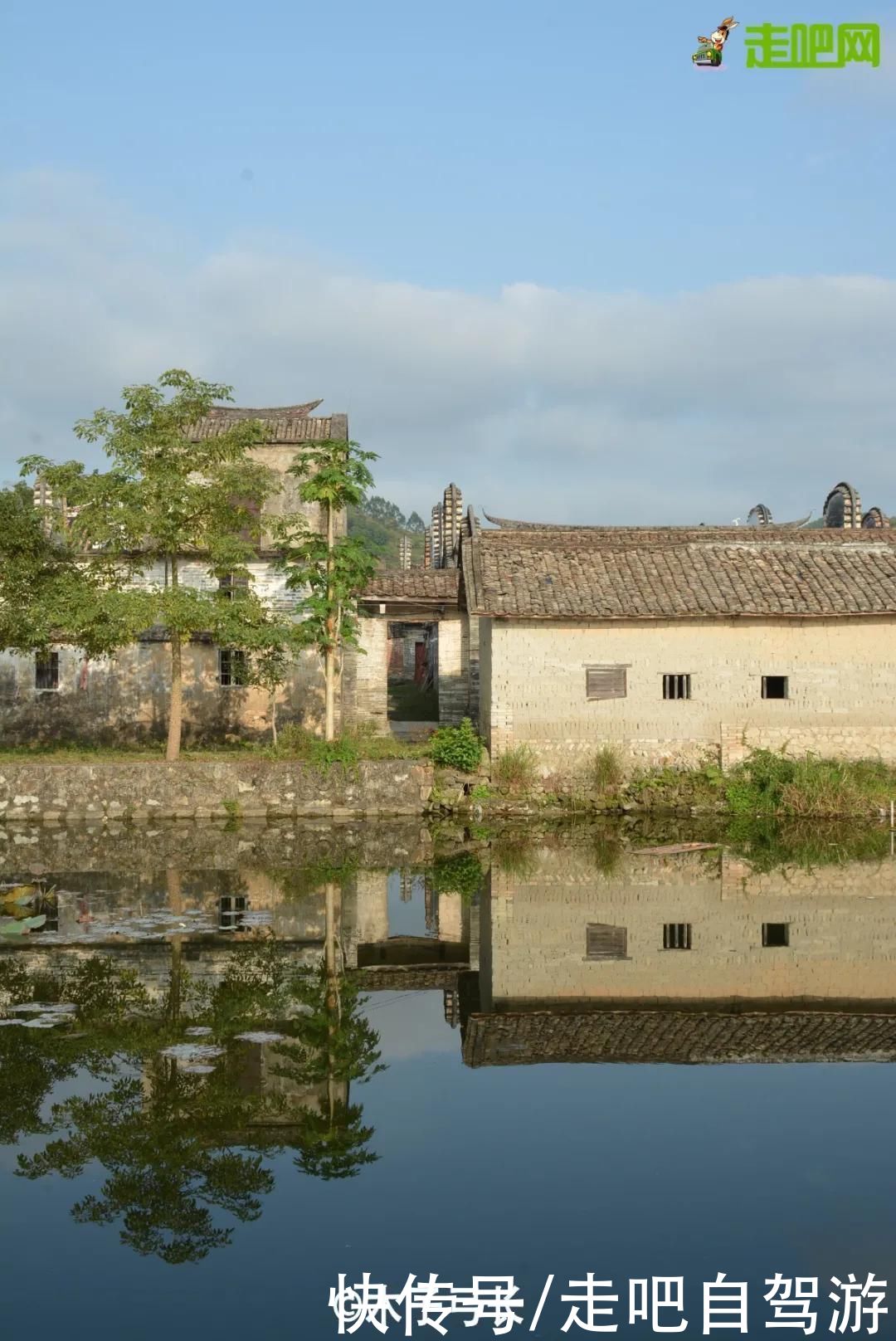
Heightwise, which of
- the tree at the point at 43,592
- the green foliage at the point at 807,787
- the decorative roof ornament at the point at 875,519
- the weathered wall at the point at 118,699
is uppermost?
the decorative roof ornament at the point at 875,519

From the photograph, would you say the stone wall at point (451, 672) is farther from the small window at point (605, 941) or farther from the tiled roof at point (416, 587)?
the small window at point (605, 941)

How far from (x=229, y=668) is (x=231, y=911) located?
13362 millimetres

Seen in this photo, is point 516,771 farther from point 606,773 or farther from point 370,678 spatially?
point 370,678

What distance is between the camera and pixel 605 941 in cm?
1186

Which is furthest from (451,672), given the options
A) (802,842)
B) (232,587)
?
(802,842)

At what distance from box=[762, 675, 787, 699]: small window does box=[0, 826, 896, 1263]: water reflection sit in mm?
4510

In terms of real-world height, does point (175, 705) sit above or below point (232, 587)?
below

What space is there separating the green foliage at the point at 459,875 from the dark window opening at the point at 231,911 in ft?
7.83

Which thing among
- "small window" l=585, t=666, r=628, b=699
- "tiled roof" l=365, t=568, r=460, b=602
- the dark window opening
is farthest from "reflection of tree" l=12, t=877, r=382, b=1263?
"tiled roof" l=365, t=568, r=460, b=602

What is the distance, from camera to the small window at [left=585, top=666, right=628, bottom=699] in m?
21.0

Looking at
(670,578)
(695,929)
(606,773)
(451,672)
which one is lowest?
(695,929)

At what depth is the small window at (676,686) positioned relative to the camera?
20969 mm

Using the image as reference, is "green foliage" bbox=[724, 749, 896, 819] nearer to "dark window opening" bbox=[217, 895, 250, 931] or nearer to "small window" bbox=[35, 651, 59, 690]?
"dark window opening" bbox=[217, 895, 250, 931]

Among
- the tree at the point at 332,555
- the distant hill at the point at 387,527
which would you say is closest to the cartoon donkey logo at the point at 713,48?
the tree at the point at 332,555
